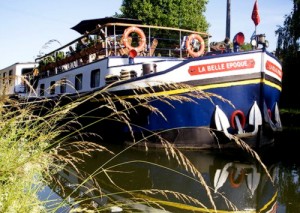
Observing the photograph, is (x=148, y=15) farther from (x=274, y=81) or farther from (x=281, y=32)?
(x=274, y=81)

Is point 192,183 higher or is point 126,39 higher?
point 126,39

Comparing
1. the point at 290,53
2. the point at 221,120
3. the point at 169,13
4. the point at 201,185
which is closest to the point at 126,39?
the point at 221,120

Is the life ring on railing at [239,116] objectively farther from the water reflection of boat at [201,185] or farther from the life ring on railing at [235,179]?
the life ring on railing at [235,179]

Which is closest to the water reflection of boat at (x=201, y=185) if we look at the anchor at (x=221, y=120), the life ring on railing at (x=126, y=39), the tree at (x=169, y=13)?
the anchor at (x=221, y=120)

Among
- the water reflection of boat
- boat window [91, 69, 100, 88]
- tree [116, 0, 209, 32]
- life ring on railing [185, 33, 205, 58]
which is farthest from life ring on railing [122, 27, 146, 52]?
tree [116, 0, 209, 32]

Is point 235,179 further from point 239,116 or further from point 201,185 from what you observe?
point 239,116

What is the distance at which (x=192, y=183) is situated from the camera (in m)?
4.84

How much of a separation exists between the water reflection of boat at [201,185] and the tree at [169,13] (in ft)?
79.8

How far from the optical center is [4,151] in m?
2.23

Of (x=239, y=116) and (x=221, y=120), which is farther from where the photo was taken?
(x=239, y=116)

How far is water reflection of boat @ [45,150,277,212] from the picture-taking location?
3854mm

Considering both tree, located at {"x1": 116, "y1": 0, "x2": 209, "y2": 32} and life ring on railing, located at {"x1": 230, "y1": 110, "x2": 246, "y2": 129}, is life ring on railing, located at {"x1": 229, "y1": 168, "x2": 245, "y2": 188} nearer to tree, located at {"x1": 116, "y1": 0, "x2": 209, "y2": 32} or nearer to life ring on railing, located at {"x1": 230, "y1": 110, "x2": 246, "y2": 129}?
life ring on railing, located at {"x1": 230, "y1": 110, "x2": 246, "y2": 129}

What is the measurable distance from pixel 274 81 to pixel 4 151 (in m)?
7.60

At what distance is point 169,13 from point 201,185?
1058 inches
